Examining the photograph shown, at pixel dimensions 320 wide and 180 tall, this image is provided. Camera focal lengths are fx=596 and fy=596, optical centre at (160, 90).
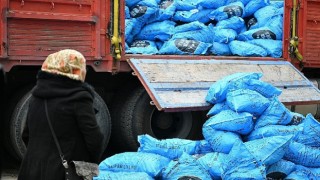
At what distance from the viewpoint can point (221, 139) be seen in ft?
17.2

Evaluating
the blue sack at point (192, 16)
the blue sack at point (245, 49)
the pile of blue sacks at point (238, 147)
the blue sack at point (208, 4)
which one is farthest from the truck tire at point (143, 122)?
the blue sack at point (208, 4)

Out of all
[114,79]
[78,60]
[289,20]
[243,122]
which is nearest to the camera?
[78,60]

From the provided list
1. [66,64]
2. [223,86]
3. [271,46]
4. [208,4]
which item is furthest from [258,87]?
[66,64]

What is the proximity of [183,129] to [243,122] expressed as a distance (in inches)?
52.1

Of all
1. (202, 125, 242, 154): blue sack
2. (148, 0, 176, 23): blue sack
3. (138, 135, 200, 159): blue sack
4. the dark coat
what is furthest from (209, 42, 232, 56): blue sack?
the dark coat

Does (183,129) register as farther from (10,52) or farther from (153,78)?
(10,52)

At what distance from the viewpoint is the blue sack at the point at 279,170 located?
5.03 m

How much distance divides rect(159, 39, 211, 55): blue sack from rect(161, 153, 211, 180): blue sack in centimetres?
192

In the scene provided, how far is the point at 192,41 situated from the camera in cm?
677

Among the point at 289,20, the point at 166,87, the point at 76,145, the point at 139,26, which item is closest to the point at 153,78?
the point at 166,87

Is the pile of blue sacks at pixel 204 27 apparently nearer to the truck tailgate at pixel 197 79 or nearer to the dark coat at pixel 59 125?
the truck tailgate at pixel 197 79

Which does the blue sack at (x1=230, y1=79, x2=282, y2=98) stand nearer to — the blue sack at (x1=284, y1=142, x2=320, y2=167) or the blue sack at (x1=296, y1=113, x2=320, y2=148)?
the blue sack at (x1=296, y1=113, x2=320, y2=148)

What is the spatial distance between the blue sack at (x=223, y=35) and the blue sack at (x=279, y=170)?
2.35 meters

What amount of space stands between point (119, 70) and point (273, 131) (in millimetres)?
1714
